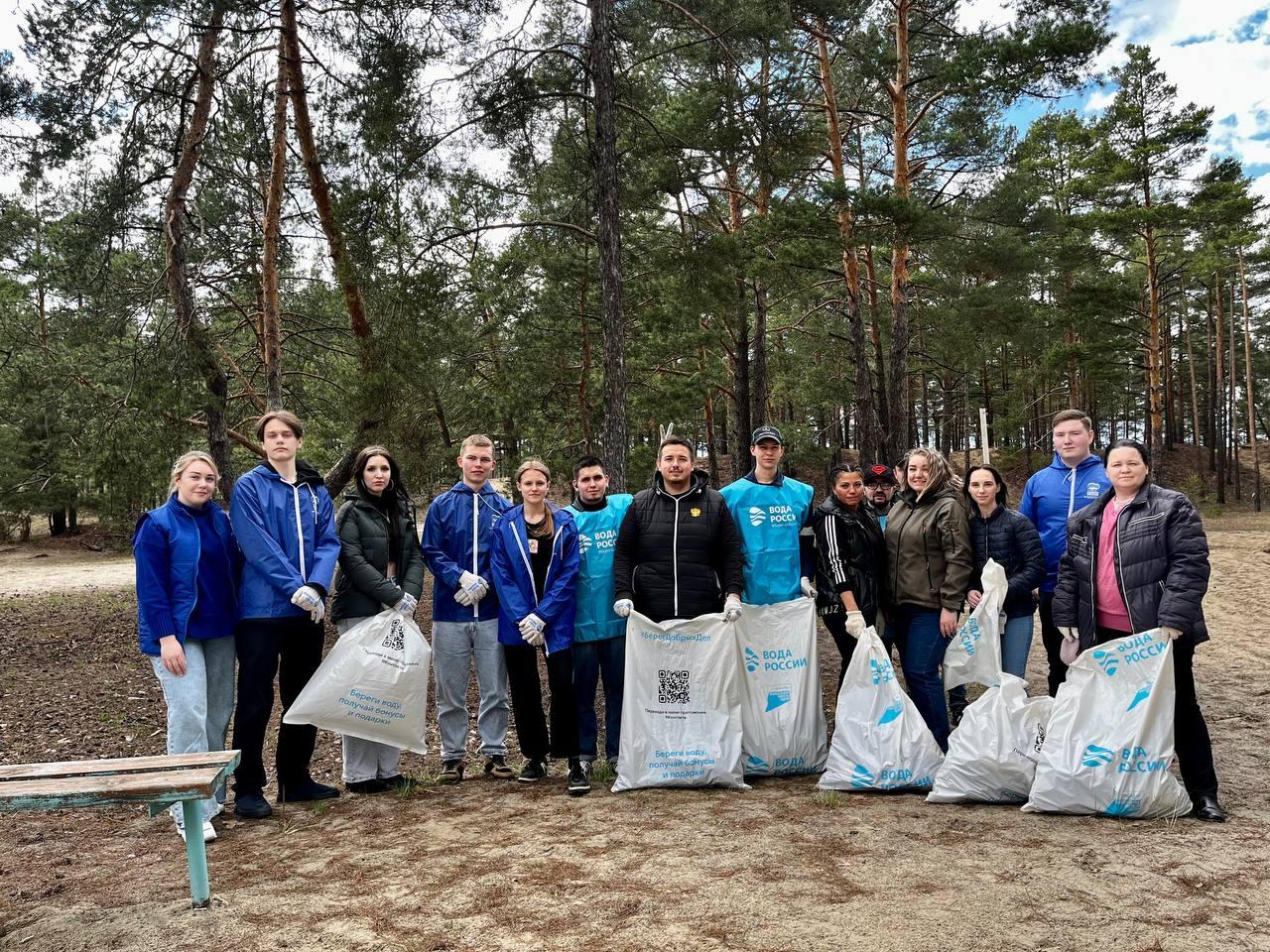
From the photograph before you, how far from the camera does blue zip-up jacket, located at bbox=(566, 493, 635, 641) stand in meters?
4.45

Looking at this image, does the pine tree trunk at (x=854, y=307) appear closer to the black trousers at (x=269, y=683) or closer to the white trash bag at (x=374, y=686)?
the white trash bag at (x=374, y=686)

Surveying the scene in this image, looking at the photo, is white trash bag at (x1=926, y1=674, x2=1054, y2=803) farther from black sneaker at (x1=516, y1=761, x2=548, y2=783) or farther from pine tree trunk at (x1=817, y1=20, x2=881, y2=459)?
pine tree trunk at (x1=817, y1=20, x2=881, y2=459)

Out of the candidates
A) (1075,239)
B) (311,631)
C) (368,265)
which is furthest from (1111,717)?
(1075,239)

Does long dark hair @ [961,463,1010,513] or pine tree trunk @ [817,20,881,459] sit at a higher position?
pine tree trunk @ [817,20,881,459]

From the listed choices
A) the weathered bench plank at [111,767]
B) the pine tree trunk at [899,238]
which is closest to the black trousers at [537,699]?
the weathered bench plank at [111,767]

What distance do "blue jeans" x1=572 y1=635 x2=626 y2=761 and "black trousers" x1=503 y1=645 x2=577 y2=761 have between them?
0.30ft

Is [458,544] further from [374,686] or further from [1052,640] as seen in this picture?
[1052,640]

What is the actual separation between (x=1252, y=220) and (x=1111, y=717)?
2830 centimetres

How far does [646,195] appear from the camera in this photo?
11930 millimetres

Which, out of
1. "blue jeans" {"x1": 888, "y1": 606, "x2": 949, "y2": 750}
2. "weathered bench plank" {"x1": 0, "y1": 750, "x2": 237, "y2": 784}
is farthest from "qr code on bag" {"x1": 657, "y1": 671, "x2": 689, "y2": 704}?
"weathered bench plank" {"x1": 0, "y1": 750, "x2": 237, "y2": 784}

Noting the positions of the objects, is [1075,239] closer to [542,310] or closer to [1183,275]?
[1183,275]

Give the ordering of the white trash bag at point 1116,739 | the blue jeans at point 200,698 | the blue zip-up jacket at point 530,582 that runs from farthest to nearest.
Answer: the blue zip-up jacket at point 530,582 → the blue jeans at point 200,698 → the white trash bag at point 1116,739

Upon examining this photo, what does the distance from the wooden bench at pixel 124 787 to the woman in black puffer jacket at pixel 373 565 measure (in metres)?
1.20

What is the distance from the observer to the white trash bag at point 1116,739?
344 centimetres
